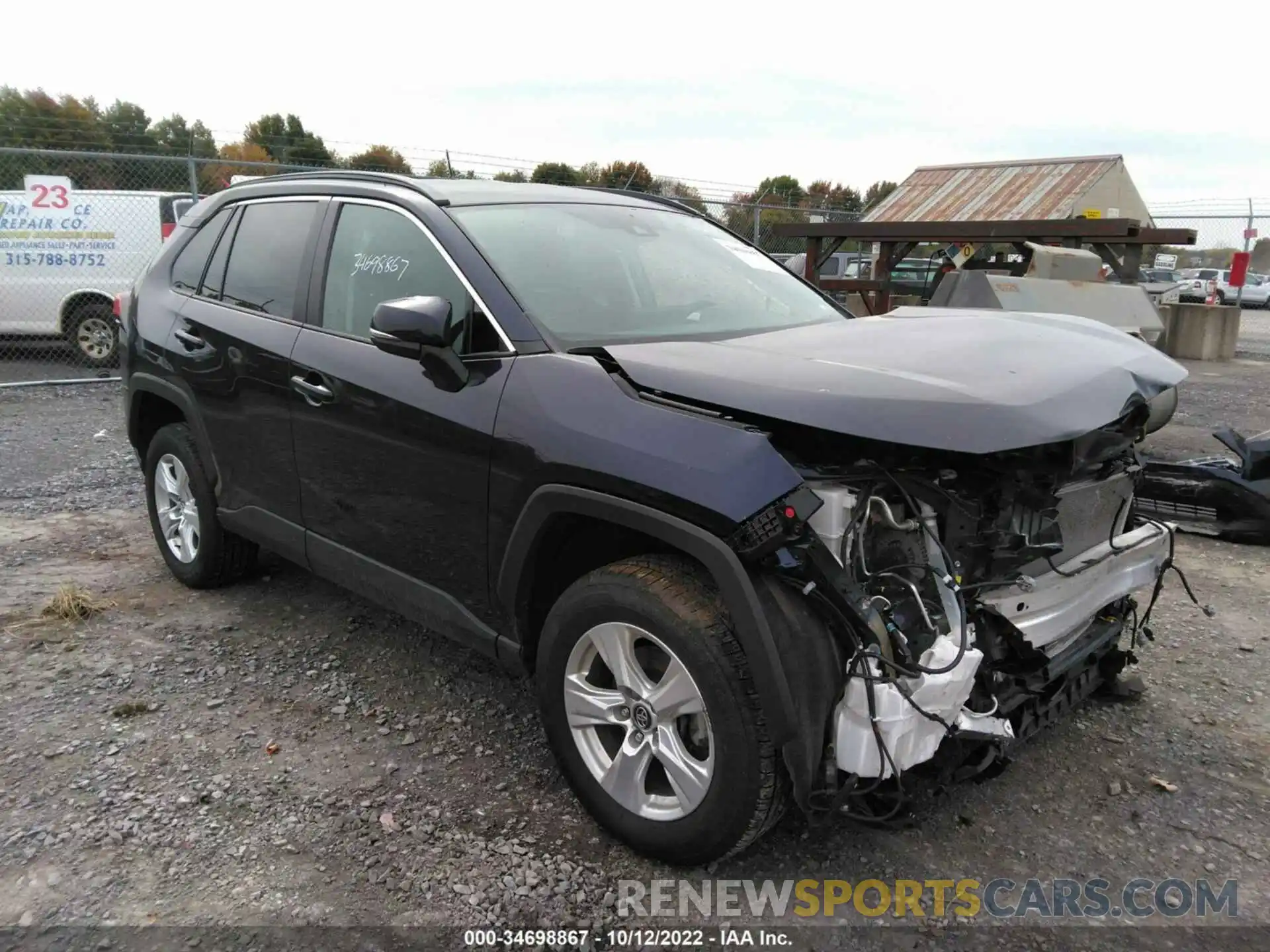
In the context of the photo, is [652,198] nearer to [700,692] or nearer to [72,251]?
[700,692]

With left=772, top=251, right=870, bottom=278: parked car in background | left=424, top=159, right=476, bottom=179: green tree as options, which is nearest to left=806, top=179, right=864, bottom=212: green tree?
left=772, top=251, right=870, bottom=278: parked car in background

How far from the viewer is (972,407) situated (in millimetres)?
2244

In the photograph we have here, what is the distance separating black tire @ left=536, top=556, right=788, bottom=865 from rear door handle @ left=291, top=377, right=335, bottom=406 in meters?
1.26

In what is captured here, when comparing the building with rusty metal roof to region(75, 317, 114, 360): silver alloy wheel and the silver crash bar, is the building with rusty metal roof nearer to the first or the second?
region(75, 317, 114, 360): silver alloy wheel

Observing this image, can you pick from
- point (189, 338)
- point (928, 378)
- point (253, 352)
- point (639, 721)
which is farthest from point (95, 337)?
point (928, 378)

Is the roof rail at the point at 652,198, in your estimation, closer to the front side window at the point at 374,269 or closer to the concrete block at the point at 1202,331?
the front side window at the point at 374,269

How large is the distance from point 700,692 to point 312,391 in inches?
74.7

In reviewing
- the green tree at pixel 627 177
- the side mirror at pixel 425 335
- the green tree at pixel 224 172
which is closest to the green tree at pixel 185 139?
the green tree at pixel 224 172

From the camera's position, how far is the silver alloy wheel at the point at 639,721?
245 centimetres

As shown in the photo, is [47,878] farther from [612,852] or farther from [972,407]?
[972,407]

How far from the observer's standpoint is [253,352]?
3715 mm

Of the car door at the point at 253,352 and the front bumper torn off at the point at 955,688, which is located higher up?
the car door at the point at 253,352

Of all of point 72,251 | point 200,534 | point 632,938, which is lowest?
point 632,938

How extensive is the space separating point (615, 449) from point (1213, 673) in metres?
2.89
